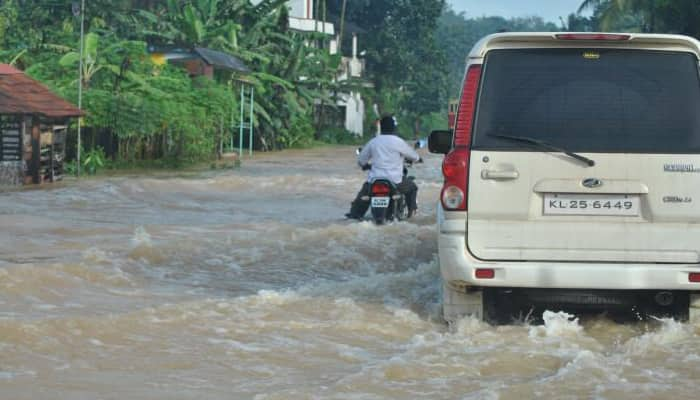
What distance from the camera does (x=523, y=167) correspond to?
7.64 meters

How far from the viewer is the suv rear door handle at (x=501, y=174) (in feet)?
25.1

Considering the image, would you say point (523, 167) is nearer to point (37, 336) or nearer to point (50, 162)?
point (37, 336)

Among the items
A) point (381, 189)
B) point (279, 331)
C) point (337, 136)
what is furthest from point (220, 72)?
point (279, 331)

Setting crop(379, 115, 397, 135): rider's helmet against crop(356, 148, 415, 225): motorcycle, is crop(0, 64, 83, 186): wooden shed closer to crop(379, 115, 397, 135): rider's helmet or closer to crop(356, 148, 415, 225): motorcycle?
crop(379, 115, 397, 135): rider's helmet

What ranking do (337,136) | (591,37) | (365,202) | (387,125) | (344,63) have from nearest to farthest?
(591,37) → (387,125) → (365,202) → (337,136) → (344,63)


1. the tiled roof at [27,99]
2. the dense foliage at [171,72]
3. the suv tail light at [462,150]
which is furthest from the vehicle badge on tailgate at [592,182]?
the dense foliage at [171,72]

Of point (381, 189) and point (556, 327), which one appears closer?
point (556, 327)

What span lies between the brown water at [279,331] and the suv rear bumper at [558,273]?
0.37 m

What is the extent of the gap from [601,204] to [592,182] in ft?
0.49

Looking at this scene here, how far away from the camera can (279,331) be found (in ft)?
26.8

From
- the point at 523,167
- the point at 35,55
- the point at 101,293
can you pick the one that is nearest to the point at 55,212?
the point at 101,293

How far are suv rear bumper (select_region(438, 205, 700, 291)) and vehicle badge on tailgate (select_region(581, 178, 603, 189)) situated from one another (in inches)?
18.5

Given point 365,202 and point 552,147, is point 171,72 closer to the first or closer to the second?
point 365,202

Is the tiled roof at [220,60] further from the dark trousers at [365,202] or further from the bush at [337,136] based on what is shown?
the dark trousers at [365,202]
